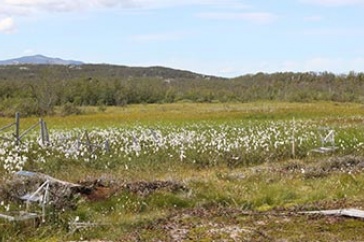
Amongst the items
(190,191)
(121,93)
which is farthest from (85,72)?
(190,191)

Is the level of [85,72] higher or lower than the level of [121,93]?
higher

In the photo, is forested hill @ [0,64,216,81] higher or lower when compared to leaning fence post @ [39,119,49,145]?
higher

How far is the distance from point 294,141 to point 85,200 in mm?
11878

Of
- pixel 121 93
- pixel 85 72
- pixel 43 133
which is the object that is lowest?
pixel 121 93

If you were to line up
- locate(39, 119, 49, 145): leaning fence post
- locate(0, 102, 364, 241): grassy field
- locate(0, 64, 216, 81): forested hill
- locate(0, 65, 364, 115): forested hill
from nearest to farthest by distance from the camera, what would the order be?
locate(0, 102, 364, 241): grassy field, locate(39, 119, 49, 145): leaning fence post, locate(0, 65, 364, 115): forested hill, locate(0, 64, 216, 81): forested hill

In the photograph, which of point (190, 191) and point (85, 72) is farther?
point (85, 72)

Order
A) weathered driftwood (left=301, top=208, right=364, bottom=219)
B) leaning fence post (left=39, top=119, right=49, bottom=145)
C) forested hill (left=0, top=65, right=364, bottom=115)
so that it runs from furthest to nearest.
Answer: forested hill (left=0, top=65, right=364, bottom=115) < leaning fence post (left=39, top=119, right=49, bottom=145) < weathered driftwood (left=301, top=208, right=364, bottom=219)

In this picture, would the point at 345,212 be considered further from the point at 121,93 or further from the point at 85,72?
the point at 85,72

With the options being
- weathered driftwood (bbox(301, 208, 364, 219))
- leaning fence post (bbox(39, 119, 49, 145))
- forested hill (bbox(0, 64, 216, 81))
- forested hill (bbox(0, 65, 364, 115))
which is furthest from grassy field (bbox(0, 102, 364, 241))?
forested hill (bbox(0, 64, 216, 81))

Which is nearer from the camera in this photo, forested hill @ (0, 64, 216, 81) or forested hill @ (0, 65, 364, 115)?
forested hill @ (0, 65, 364, 115)

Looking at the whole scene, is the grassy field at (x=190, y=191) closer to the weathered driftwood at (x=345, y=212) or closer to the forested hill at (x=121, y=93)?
the weathered driftwood at (x=345, y=212)

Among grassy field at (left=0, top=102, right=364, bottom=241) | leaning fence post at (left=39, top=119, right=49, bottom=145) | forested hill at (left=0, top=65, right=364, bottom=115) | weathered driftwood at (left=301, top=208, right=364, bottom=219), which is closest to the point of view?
grassy field at (left=0, top=102, right=364, bottom=241)

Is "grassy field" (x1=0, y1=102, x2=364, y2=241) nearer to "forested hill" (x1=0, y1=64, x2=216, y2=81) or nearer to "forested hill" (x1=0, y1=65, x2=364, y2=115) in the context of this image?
"forested hill" (x1=0, y1=65, x2=364, y2=115)

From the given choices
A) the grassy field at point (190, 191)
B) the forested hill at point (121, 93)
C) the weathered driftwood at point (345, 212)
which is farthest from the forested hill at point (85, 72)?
the weathered driftwood at point (345, 212)
